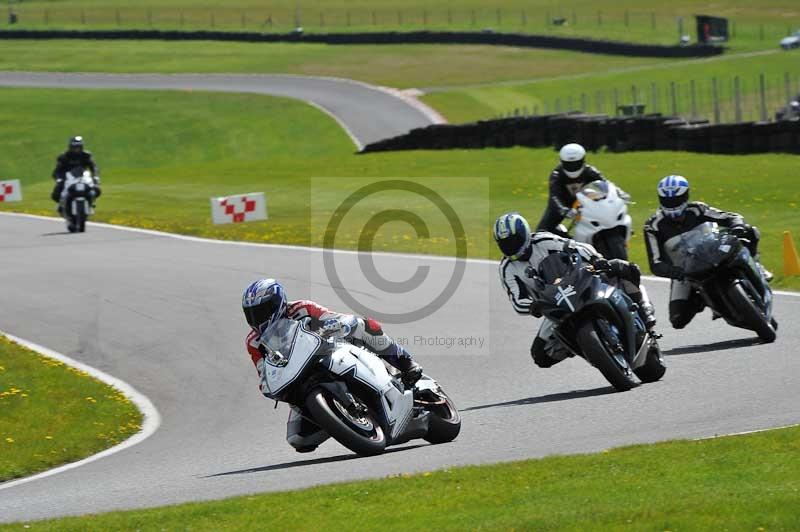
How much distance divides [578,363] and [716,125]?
19586 millimetres

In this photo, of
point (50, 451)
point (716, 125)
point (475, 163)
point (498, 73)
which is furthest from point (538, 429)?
point (498, 73)

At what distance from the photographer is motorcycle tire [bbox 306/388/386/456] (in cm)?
991

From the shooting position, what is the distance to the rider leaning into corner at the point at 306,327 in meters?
10.2

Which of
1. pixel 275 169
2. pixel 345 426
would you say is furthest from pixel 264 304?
pixel 275 169

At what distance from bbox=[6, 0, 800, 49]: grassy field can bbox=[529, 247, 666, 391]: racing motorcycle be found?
71.9m

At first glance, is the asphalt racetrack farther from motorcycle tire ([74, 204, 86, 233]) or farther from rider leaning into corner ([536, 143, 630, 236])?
motorcycle tire ([74, 204, 86, 233])

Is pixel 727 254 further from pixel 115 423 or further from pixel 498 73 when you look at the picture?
pixel 498 73

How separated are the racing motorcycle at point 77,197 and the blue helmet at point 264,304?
60.8 ft

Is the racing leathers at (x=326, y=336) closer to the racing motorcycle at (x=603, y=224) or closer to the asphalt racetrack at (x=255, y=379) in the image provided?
the asphalt racetrack at (x=255, y=379)

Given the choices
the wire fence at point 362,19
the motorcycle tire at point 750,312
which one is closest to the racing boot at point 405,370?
the motorcycle tire at point 750,312

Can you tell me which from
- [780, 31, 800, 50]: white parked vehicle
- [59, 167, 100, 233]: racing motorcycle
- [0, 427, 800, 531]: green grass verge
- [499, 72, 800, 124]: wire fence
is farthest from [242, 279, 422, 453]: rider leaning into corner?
[780, 31, 800, 50]: white parked vehicle

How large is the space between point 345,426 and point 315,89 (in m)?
60.9

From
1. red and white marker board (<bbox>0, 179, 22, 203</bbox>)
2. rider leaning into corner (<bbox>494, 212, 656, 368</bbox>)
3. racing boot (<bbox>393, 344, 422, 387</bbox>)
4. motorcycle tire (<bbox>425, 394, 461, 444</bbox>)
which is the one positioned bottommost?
red and white marker board (<bbox>0, 179, 22, 203</bbox>)

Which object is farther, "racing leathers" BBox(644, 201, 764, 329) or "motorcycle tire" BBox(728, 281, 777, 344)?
"racing leathers" BBox(644, 201, 764, 329)
